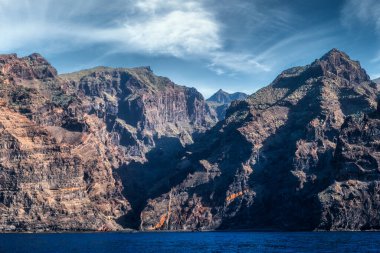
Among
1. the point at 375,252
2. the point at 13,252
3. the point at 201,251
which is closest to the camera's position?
the point at 375,252

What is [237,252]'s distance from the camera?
177m

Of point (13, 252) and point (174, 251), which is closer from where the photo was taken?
point (13, 252)

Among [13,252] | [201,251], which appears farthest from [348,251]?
[13,252]

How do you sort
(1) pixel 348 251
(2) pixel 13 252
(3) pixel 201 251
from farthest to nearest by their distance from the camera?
(3) pixel 201 251
(2) pixel 13 252
(1) pixel 348 251

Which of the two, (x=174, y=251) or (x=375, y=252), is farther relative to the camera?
(x=174, y=251)

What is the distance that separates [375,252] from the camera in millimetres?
152500

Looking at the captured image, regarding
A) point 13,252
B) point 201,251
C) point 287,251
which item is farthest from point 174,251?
point 13,252

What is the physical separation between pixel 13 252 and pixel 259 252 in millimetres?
83903

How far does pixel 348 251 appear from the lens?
532 ft

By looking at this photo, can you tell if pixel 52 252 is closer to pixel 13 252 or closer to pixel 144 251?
pixel 13 252

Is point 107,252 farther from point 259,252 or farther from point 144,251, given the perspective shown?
point 259,252

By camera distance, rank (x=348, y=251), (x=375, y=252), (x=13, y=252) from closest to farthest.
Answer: (x=375, y=252), (x=348, y=251), (x=13, y=252)

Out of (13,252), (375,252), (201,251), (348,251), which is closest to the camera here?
(375,252)

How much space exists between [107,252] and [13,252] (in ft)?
104
